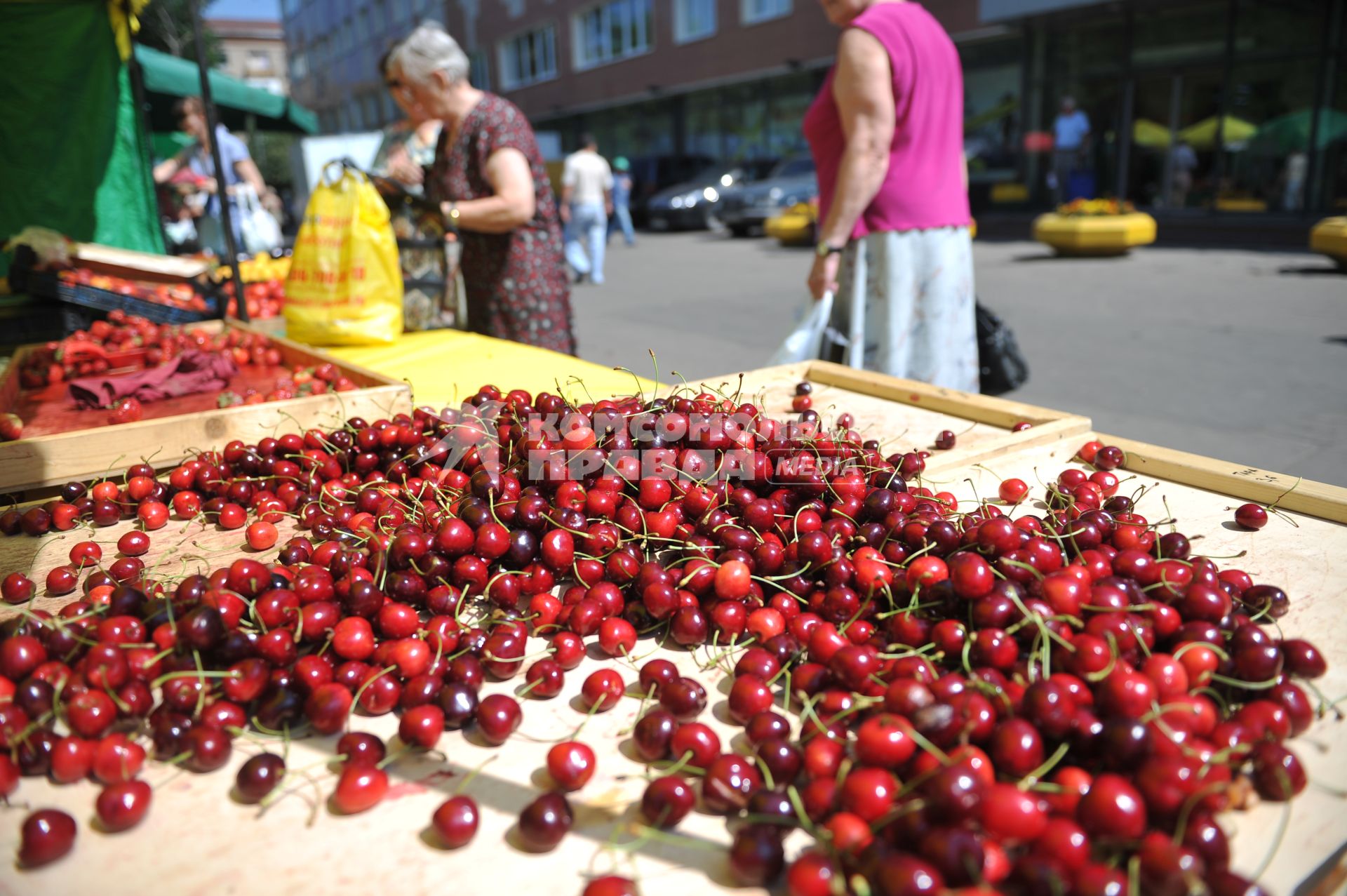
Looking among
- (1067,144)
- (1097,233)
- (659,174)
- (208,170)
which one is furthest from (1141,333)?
(659,174)

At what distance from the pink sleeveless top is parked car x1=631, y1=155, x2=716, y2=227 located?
2131 centimetres

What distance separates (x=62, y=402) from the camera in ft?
9.57

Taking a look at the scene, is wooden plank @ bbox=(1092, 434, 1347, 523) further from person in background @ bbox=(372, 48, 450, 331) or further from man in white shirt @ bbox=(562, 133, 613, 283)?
man in white shirt @ bbox=(562, 133, 613, 283)

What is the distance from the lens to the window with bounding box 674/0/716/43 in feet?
87.9

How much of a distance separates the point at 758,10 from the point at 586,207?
16.1m

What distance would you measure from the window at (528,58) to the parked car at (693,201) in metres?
15.3

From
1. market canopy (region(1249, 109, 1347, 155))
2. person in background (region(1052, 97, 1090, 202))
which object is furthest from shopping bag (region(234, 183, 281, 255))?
market canopy (region(1249, 109, 1347, 155))

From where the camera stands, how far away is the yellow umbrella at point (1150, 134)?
54.3 ft

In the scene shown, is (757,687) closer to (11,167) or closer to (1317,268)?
(11,167)

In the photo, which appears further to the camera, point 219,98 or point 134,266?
point 219,98

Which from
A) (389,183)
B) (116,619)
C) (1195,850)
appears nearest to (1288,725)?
(1195,850)

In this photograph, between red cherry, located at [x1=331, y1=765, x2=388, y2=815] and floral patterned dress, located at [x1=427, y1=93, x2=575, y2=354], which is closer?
red cherry, located at [x1=331, y1=765, x2=388, y2=815]

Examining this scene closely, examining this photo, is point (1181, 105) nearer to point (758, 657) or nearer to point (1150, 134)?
point (1150, 134)

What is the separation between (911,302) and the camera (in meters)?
3.61
